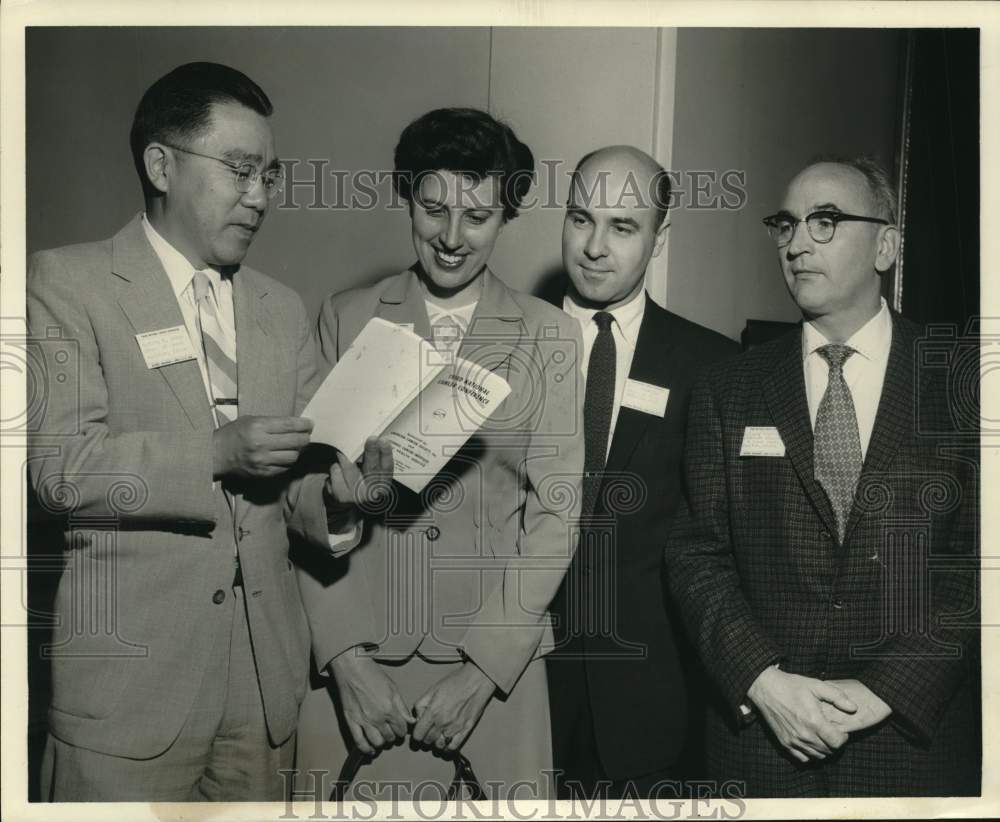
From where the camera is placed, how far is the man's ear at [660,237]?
2.64 metres

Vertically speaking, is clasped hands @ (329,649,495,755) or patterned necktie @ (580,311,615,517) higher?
patterned necktie @ (580,311,615,517)

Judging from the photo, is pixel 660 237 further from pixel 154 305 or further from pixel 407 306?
pixel 154 305

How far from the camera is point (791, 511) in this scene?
248 centimetres

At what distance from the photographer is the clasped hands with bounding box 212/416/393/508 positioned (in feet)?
7.64

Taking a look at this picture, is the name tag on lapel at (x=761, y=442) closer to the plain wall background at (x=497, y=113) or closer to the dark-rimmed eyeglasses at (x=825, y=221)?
the plain wall background at (x=497, y=113)

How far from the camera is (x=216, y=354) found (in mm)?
2445

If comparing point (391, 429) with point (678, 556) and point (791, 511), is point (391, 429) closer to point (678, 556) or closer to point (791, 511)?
point (678, 556)

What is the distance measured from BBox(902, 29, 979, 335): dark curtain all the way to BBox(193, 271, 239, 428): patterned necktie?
1.83 meters

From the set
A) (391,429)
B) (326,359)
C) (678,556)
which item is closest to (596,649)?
(678,556)

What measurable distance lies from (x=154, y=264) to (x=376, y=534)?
86 cm
